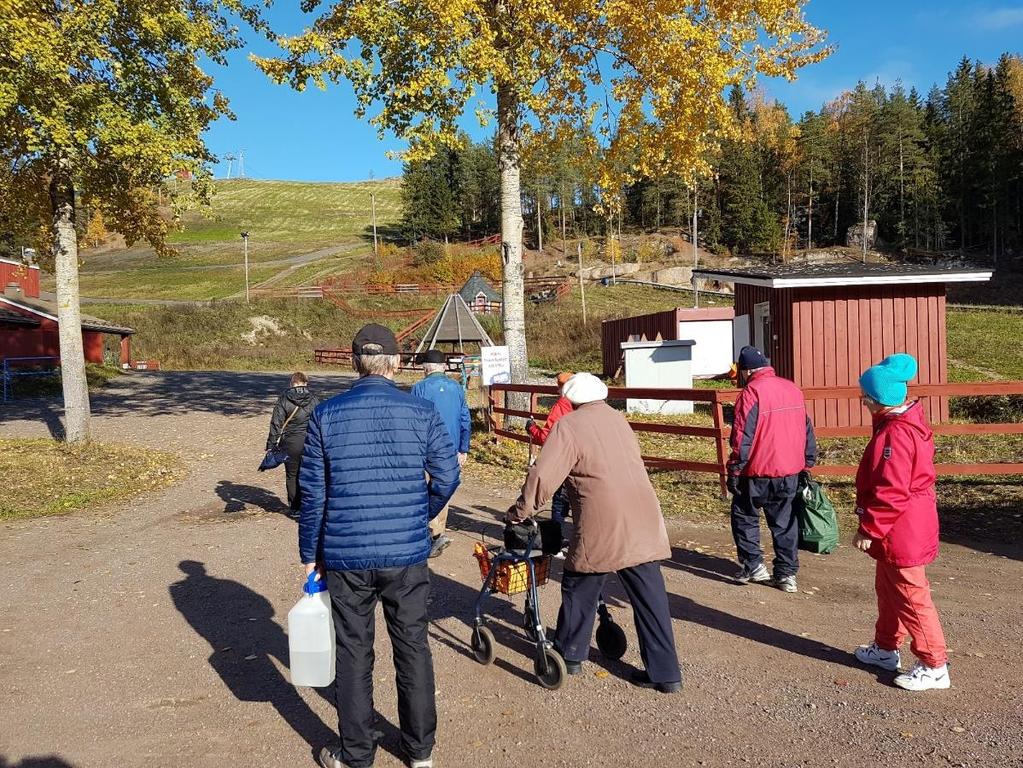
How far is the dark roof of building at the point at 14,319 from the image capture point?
30653 mm

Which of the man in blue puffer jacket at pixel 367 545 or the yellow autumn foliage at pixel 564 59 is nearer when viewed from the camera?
the man in blue puffer jacket at pixel 367 545

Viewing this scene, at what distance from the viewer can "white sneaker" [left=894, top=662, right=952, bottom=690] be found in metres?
4.23

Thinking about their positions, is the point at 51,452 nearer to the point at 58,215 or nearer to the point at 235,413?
the point at 58,215

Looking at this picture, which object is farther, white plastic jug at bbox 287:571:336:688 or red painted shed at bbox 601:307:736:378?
red painted shed at bbox 601:307:736:378

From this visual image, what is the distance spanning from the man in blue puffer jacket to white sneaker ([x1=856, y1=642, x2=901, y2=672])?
263 centimetres

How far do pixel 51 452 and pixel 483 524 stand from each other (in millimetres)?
8461

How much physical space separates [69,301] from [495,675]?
11.3 metres

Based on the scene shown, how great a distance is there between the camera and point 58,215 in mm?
13133

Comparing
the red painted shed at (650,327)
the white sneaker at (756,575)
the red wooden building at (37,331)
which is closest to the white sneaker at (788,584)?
the white sneaker at (756,575)

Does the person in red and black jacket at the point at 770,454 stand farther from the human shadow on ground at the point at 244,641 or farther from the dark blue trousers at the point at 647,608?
the human shadow on ground at the point at 244,641

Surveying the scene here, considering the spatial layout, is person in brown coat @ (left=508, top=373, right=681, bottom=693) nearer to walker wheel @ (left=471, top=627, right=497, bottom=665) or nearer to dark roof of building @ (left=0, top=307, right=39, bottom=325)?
walker wheel @ (left=471, top=627, right=497, bottom=665)

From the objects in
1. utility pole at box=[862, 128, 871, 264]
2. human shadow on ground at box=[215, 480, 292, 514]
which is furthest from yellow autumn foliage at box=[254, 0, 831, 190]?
utility pole at box=[862, 128, 871, 264]

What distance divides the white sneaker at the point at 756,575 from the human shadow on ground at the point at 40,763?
4.73 meters

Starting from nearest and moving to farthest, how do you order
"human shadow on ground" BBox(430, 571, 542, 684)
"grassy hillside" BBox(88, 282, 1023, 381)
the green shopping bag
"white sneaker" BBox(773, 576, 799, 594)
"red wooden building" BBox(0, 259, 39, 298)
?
"human shadow on ground" BBox(430, 571, 542, 684) → the green shopping bag → "white sneaker" BBox(773, 576, 799, 594) → "grassy hillside" BBox(88, 282, 1023, 381) → "red wooden building" BBox(0, 259, 39, 298)
